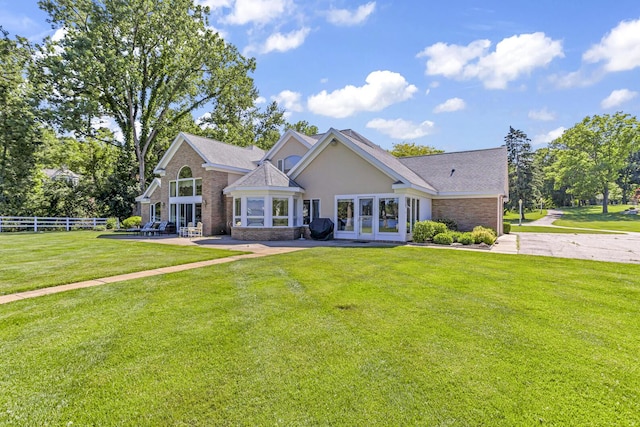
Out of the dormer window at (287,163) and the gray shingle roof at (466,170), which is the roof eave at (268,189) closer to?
the dormer window at (287,163)

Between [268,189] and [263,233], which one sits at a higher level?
[268,189]

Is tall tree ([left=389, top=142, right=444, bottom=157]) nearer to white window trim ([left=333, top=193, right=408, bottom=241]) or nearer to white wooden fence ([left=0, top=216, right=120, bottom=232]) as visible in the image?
white window trim ([left=333, top=193, right=408, bottom=241])

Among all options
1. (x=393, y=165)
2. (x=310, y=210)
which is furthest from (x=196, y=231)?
(x=393, y=165)

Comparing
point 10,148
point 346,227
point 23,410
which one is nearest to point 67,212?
point 10,148

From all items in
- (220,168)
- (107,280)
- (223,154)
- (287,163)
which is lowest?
(107,280)

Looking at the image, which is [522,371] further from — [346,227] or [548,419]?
[346,227]

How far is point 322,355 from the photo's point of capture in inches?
157

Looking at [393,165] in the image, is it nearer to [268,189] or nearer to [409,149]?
[268,189]

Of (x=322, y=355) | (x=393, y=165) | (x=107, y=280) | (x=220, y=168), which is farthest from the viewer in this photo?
(x=220, y=168)

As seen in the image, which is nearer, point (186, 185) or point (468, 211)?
point (468, 211)

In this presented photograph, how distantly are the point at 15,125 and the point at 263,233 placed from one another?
24694mm

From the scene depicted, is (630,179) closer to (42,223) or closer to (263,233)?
(263,233)

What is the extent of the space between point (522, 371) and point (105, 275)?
29.4ft

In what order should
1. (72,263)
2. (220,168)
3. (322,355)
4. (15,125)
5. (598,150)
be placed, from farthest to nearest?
1. (598,150)
2. (15,125)
3. (220,168)
4. (72,263)
5. (322,355)
